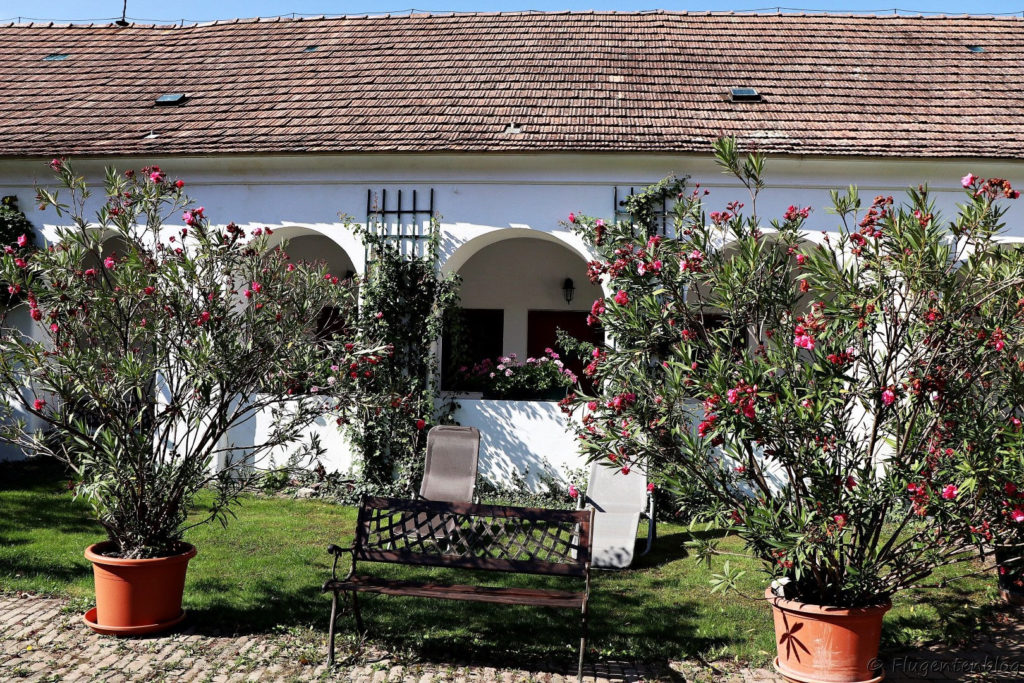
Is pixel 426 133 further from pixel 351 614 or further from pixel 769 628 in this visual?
pixel 769 628

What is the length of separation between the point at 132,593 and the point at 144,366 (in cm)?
148

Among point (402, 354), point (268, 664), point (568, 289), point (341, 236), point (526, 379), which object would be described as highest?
point (341, 236)

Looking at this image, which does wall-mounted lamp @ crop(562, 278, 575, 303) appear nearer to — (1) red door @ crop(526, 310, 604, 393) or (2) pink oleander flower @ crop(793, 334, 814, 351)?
(1) red door @ crop(526, 310, 604, 393)

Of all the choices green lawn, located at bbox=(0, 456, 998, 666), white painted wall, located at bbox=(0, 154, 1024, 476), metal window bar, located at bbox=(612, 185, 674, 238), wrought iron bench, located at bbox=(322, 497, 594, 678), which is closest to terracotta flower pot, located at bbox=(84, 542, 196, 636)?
green lawn, located at bbox=(0, 456, 998, 666)

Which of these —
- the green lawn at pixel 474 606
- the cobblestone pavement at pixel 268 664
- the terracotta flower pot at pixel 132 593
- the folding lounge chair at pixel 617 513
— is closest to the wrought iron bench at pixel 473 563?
the cobblestone pavement at pixel 268 664

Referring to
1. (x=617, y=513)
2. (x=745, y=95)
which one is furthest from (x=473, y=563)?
(x=745, y=95)

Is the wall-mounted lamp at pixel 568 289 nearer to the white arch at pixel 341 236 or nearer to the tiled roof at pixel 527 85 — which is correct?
the tiled roof at pixel 527 85

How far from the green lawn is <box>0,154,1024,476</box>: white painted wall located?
3.04 metres

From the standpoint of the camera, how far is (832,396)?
13.7ft

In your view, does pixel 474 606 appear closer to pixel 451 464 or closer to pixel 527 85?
pixel 451 464

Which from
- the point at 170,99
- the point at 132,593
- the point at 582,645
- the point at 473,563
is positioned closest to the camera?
the point at 582,645

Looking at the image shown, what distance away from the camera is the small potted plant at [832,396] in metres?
4.16

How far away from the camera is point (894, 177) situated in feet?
31.2

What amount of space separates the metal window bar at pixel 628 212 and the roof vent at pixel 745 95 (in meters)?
2.03
